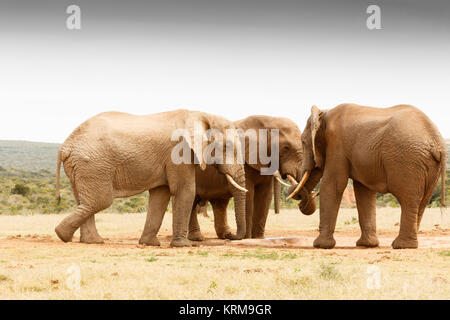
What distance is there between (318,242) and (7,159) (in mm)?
96164

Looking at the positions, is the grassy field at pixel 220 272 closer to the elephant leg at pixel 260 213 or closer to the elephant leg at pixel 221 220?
the elephant leg at pixel 260 213

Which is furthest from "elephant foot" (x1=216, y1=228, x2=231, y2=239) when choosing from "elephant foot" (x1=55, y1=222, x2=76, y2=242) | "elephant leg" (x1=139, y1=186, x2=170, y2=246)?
"elephant foot" (x1=55, y1=222, x2=76, y2=242)

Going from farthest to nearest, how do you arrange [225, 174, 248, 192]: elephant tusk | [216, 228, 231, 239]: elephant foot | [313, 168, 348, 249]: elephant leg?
1. [216, 228, 231, 239]: elephant foot
2. [225, 174, 248, 192]: elephant tusk
3. [313, 168, 348, 249]: elephant leg

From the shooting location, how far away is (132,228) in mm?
20438

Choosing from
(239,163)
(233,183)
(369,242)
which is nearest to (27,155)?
(239,163)

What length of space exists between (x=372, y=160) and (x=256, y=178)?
12.9 ft

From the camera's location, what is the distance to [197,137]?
14.6 m

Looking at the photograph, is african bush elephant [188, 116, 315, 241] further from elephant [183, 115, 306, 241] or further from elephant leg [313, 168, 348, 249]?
elephant leg [313, 168, 348, 249]

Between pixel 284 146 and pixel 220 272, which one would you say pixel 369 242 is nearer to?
Result: pixel 284 146

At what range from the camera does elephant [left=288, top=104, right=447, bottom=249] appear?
42.2 feet

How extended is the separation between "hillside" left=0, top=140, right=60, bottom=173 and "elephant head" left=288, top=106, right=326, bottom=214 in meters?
77.4
